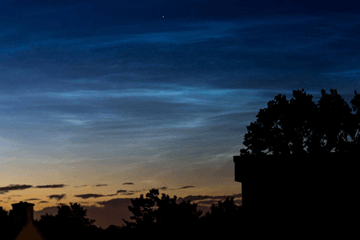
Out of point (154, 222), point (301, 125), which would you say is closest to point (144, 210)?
point (154, 222)

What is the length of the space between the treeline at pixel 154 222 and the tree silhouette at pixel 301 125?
7.87 meters

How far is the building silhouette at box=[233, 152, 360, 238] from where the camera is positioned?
33000 mm

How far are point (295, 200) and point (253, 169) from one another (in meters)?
4.10

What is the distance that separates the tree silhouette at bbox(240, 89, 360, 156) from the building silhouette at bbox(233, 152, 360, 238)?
18928 millimetres

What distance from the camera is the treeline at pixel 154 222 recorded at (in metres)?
45.4

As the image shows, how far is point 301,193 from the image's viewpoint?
3497 cm

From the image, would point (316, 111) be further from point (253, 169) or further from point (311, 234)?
point (311, 234)

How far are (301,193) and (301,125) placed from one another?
75.0 ft

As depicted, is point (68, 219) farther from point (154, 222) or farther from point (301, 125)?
point (301, 125)

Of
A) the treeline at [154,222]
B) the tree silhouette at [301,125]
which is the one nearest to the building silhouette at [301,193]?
the treeline at [154,222]

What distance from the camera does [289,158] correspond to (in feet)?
119

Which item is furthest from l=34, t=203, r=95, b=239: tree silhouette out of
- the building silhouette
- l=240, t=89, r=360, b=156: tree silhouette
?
the building silhouette

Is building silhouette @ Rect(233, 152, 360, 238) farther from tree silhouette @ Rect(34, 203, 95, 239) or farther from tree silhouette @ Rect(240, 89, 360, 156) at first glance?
tree silhouette @ Rect(34, 203, 95, 239)

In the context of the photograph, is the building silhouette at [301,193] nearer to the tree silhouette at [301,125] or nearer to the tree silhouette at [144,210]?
the tree silhouette at [301,125]
